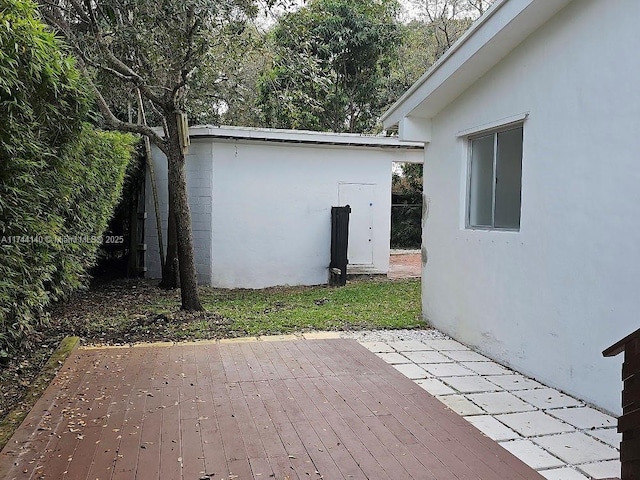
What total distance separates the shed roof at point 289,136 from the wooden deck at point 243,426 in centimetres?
534

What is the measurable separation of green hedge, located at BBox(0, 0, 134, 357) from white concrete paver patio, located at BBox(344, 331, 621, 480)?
326 centimetres

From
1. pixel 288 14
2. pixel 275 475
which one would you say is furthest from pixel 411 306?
pixel 275 475

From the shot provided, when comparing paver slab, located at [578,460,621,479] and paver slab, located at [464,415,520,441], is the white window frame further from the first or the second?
paver slab, located at [578,460,621,479]

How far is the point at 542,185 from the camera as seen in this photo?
15.3ft

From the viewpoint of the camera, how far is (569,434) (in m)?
3.56

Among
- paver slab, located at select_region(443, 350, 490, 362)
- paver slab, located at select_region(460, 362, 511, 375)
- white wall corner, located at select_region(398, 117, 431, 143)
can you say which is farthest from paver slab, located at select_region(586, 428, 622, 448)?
white wall corner, located at select_region(398, 117, 431, 143)

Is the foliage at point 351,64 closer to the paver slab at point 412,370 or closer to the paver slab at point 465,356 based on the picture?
the paver slab at point 465,356

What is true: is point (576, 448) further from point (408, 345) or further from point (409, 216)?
point (409, 216)

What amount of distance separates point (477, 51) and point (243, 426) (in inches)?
154

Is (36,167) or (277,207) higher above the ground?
(36,167)

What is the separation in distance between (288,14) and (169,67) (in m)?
1.87

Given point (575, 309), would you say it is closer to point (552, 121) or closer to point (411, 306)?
point (552, 121)

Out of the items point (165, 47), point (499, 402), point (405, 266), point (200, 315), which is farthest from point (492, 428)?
point (405, 266)

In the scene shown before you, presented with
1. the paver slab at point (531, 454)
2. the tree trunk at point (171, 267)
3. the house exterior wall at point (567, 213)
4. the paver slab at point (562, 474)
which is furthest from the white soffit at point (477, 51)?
the tree trunk at point (171, 267)
